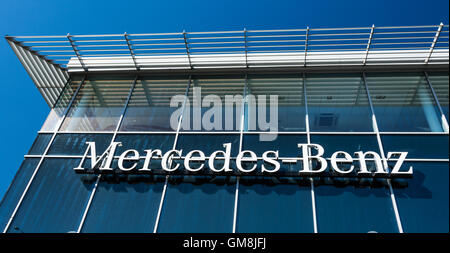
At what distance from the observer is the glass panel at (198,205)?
31.7ft

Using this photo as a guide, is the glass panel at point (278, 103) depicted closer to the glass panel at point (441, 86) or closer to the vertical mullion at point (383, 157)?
the vertical mullion at point (383, 157)

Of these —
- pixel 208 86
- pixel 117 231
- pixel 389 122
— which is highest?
pixel 208 86

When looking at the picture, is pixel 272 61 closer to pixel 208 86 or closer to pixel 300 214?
pixel 208 86

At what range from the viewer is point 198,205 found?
10109mm

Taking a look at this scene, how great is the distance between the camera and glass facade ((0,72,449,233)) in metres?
9.71

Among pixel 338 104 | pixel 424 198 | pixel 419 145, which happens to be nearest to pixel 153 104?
pixel 338 104

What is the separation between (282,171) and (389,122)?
3965 mm

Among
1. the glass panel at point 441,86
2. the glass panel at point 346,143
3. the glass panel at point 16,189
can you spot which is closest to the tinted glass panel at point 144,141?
the glass panel at point 16,189

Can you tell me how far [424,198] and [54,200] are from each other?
10310 millimetres

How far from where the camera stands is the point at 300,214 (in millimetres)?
9656

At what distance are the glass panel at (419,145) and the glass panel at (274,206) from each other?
2981mm

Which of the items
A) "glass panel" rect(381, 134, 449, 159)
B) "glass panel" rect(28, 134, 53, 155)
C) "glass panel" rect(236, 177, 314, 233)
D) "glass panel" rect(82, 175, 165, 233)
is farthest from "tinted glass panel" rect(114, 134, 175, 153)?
"glass panel" rect(381, 134, 449, 159)

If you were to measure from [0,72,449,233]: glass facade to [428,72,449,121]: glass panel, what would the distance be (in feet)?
0.13

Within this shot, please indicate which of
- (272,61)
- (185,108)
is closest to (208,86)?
(185,108)
